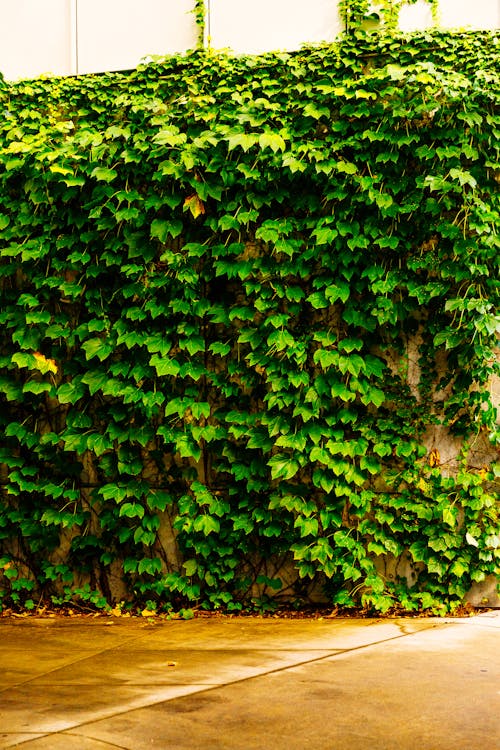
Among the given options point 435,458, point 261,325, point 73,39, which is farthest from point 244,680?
point 73,39

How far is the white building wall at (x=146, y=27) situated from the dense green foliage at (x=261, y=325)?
0.57 meters

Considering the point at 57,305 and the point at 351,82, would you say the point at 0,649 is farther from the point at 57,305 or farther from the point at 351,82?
the point at 351,82

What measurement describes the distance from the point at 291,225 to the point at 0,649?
128 inches

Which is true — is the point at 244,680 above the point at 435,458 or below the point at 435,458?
below

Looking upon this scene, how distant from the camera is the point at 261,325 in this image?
5.72 metres

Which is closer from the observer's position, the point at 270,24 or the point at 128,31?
the point at 270,24

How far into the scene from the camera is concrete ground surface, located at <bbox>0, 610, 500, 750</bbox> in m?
3.38

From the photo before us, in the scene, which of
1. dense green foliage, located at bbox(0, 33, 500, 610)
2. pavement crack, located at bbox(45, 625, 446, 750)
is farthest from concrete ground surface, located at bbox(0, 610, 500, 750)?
dense green foliage, located at bbox(0, 33, 500, 610)

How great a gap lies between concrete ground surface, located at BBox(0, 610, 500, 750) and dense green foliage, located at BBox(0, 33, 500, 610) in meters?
0.53

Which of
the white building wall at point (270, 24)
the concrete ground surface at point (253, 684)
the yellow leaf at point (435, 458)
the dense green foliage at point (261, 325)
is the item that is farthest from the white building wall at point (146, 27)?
the concrete ground surface at point (253, 684)

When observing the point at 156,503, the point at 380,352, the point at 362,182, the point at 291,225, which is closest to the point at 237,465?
the point at 156,503

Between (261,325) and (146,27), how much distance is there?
9.36 feet

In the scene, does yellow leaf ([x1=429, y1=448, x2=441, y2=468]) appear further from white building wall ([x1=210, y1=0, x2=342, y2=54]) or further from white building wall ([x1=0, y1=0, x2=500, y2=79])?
white building wall ([x1=210, y1=0, x2=342, y2=54])

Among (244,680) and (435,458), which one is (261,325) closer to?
(435,458)
